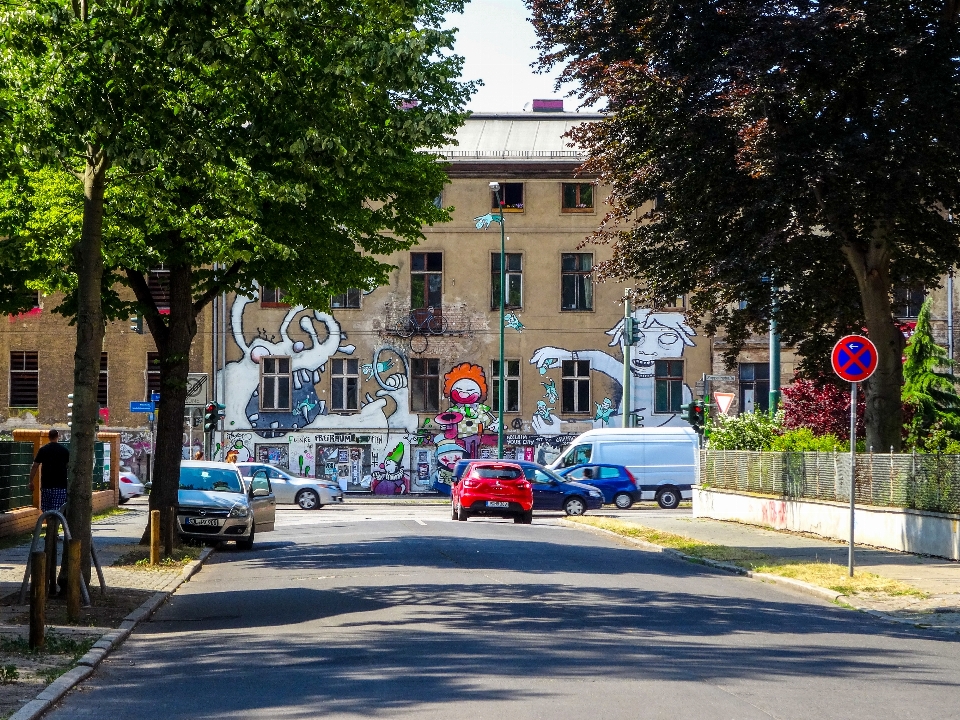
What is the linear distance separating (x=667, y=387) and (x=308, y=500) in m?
18.4

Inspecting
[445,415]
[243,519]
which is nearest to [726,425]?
[243,519]

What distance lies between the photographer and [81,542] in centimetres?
1368

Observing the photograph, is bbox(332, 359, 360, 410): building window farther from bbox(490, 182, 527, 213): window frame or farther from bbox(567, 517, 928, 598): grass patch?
bbox(567, 517, 928, 598): grass patch

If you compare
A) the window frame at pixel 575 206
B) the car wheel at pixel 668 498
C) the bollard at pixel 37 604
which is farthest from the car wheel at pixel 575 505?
the bollard at pixel 37 604

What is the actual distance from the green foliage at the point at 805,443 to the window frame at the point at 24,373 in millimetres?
32791

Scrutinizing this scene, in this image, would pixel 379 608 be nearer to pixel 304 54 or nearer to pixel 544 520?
pixel 304 54

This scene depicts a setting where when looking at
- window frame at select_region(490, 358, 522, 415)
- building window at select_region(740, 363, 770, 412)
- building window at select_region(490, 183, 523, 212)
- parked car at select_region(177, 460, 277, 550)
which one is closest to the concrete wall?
parked car at select_region(177, 460, 277, 550)

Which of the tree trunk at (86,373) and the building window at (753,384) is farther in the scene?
the building window at (753,384)

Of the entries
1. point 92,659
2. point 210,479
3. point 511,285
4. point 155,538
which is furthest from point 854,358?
point 511,285

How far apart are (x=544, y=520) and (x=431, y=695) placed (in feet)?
93.6

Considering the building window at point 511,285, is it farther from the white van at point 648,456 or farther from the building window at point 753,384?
the white van at point 648,456

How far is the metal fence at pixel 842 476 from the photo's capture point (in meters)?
19.7

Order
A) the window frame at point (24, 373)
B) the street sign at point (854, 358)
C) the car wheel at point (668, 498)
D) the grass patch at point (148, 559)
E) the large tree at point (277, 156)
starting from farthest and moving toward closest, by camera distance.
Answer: the window frame at point (24, 373) → the car wheel at point (668, 498) → the grass patch at point (148, 559) → the street sign at point (854, 358) → the large tree at point (277, 156)

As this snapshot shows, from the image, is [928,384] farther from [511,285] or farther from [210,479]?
[511,285]
